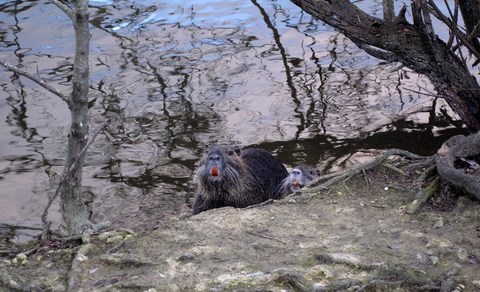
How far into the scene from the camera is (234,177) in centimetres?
691

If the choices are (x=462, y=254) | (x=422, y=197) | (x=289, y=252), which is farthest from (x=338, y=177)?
(x=462, y=254)

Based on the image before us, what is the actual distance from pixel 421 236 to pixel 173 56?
6018 mm

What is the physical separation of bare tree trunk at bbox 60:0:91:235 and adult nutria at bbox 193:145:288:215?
1.38 m

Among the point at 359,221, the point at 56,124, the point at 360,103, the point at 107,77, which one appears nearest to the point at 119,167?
the point at 56,124

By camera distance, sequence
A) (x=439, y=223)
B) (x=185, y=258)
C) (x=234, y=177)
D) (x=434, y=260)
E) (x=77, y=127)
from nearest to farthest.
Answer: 1. (x=434, y=260)
2. (x=185, y=258)
3. (x=439, y=223)
4. (x=77, y=127)
5. (x=234, y=177)

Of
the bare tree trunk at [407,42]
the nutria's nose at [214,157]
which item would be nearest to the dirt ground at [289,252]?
the nutria's nose at [214,157]

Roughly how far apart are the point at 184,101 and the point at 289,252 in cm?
489

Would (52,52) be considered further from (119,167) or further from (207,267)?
(207,267)

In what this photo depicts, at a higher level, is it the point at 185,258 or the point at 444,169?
the point at 444,169

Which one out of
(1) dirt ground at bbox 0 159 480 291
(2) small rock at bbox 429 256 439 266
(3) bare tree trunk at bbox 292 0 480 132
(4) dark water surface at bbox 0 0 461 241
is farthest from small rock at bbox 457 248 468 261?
(4) dark water surface at bbox 0 0 461 241

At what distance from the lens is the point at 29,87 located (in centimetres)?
952

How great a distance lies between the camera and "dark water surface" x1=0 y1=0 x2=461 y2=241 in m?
7.83

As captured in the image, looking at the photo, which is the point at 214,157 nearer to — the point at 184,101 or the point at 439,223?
the point at 439,223

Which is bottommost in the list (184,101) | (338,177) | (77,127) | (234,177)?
(184,101)
